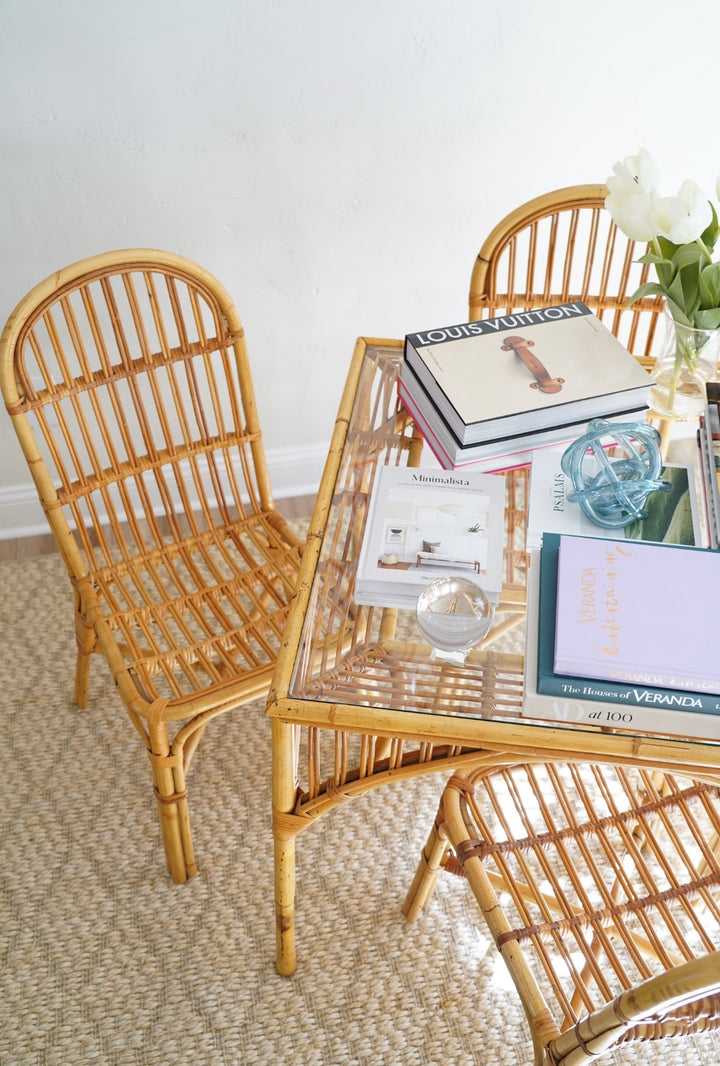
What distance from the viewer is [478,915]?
1524mm

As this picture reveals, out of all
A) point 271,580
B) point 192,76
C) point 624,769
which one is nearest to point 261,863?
point 271,580

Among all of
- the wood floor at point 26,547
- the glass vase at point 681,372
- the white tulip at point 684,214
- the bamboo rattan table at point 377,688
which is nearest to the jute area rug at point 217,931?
the bamboo rattan table at point 377,688

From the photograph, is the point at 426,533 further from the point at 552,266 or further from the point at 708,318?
the point at 552,266

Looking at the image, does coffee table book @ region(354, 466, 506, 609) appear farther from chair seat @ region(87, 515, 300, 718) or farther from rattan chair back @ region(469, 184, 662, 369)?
rattan chair back @ region(469, 184, 662, 369)

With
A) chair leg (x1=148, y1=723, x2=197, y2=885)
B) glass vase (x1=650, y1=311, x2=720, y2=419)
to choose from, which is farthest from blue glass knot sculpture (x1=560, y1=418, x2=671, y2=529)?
chair leg (x1=148, y1=723, x2=197, y2=885)

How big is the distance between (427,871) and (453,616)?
57 cm

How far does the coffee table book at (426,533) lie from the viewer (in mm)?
1030

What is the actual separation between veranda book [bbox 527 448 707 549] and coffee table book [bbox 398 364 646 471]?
4 cm

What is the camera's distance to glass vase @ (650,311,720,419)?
3.92 ft

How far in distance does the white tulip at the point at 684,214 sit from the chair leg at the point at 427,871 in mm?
825

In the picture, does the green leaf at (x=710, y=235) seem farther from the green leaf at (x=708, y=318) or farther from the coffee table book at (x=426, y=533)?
the coffee table book at (x=426, y=533)

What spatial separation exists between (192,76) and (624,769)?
4.55 feet

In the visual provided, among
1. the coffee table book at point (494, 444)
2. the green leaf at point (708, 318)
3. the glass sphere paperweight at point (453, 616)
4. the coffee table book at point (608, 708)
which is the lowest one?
the coffee table book at point (608, 708)

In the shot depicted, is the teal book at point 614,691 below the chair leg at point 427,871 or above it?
above
